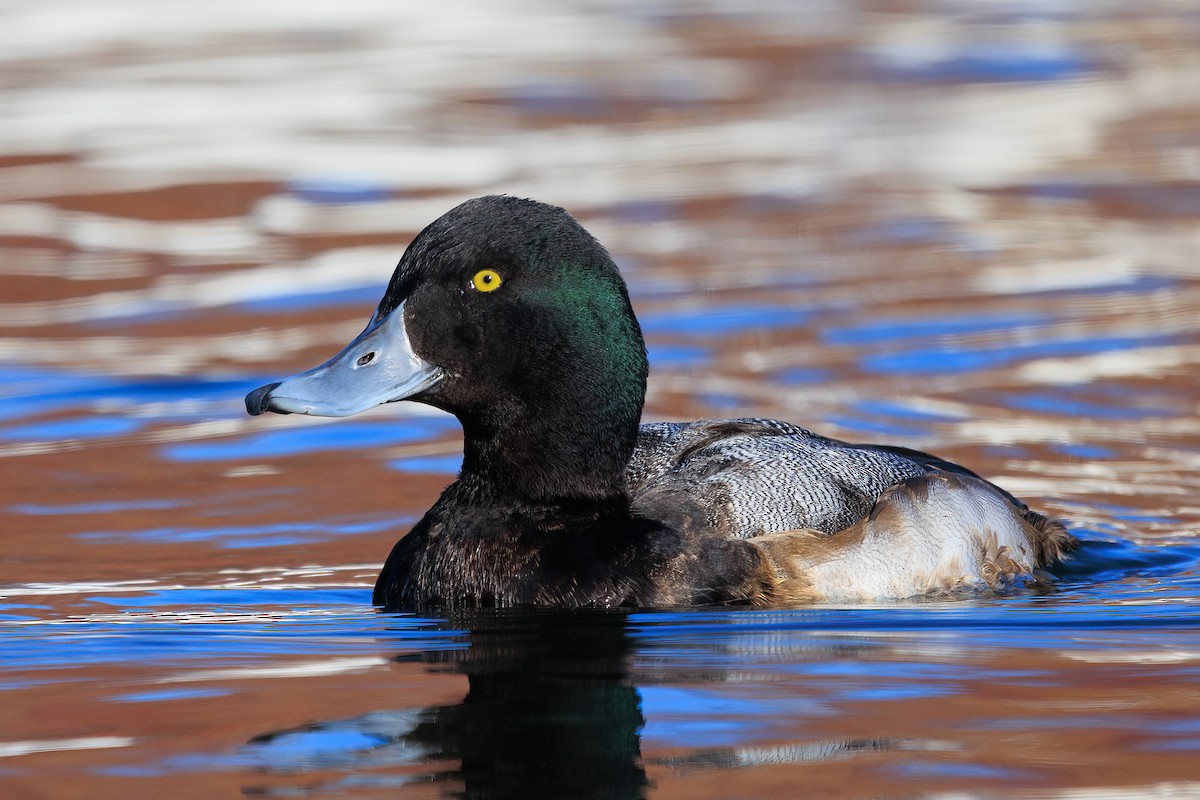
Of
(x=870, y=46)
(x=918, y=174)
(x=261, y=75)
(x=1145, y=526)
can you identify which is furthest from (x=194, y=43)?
(x=1145, y=526)

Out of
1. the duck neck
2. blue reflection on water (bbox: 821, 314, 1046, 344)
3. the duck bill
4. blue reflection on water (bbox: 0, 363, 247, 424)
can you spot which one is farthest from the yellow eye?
blue reflection on water (bbox: 821, 314, 1046, 344)

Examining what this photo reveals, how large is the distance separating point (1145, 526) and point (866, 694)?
342 cm

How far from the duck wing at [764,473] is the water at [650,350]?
0.39m

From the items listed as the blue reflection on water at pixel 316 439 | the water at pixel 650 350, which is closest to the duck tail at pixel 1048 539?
the water at pixel 650 350

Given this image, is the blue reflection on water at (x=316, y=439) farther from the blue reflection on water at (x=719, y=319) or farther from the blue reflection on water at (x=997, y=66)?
the blue reflection on water at (x=997, y=66)

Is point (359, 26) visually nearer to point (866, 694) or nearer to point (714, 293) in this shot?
point (714, 293)

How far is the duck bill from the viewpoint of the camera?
20.5ft

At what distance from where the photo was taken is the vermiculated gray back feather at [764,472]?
260 inches

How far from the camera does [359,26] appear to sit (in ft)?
71.4

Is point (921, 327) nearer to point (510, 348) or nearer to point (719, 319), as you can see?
point (719, 319)

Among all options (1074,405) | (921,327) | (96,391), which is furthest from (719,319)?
(96,391)

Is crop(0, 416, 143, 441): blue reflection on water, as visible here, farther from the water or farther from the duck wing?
the duck wing

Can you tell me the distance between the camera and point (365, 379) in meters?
6.35

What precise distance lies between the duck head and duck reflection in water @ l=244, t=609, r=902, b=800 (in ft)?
3.28
